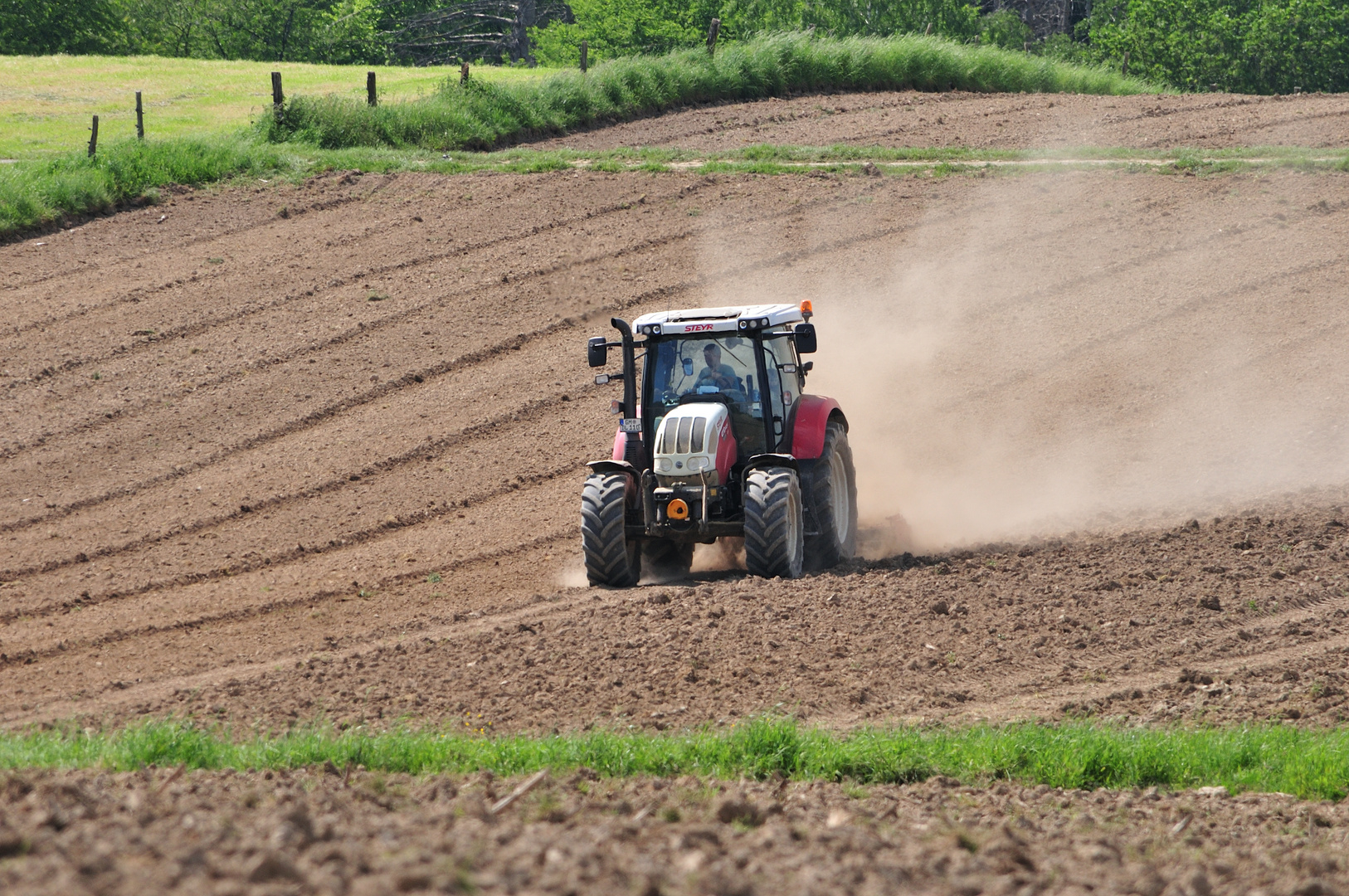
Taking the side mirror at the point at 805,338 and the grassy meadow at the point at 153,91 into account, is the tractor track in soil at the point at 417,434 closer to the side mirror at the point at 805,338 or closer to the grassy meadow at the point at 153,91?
the side mirror at the point at 805,338

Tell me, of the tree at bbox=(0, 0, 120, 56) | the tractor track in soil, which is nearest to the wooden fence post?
the tractor track in soil

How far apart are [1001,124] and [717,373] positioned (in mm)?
19693

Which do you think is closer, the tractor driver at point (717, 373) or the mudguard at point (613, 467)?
the mudguard at point (613, 467)

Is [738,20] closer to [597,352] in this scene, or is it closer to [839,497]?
[839,497]

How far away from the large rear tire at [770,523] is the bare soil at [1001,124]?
1793cm

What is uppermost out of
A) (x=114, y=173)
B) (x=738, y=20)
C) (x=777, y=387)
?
(x=738, y=20)

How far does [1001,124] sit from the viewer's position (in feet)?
96.0

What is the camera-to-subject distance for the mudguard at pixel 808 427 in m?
11.9

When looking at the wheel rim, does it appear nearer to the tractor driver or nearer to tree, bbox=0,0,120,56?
the tractor driver

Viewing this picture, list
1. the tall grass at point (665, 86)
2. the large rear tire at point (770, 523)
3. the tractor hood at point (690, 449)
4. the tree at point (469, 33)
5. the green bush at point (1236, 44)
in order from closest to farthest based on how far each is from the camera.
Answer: the large rear tire at point (770, 523) → the tractor hood at point (690, 449) → the tall grass at point (665, 86) → the green bush at point (1236, 44) → the tree at point (469, 33)

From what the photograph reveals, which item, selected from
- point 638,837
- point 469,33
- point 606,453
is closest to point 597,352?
point 606,453

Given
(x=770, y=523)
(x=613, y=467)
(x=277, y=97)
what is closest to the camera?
(x=770, y=523)

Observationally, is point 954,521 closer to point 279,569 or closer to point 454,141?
point 279,569

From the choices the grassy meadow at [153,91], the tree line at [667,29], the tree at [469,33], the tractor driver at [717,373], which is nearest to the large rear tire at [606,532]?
the tractor driver at [717,373]
